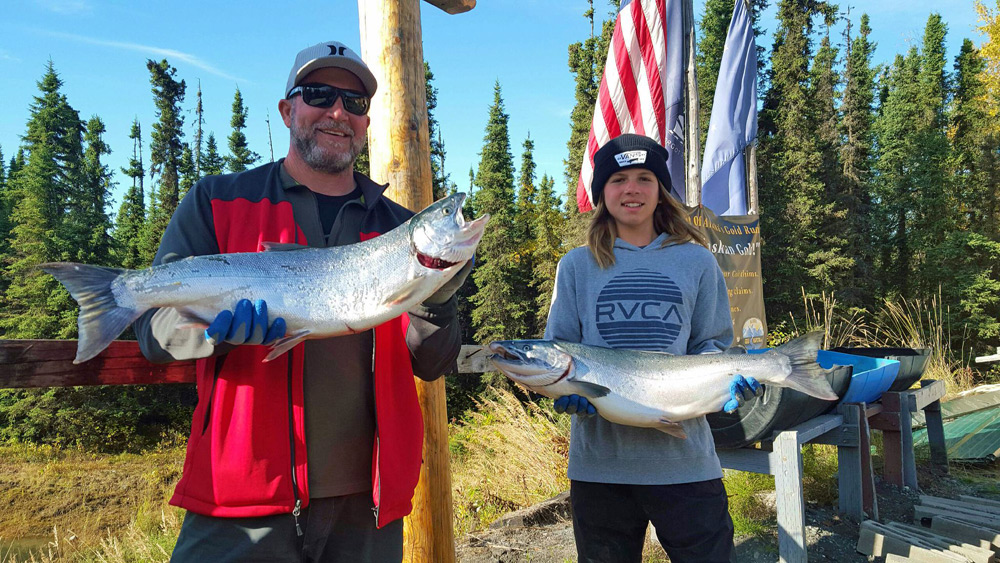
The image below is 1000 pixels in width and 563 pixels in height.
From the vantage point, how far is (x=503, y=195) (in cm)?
2942

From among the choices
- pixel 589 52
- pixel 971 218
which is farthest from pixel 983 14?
pixel 589 52

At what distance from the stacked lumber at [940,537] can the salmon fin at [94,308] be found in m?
4.89

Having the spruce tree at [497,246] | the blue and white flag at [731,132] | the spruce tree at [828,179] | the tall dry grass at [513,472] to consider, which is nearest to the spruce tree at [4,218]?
the spruce tree at [497,246]

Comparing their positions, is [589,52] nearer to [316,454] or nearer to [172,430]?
[172,430]

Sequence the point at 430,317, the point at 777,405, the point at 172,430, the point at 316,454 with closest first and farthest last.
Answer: the point at 316,454 → the point at 430,317 → the point at 777,405 → the point at 172,430

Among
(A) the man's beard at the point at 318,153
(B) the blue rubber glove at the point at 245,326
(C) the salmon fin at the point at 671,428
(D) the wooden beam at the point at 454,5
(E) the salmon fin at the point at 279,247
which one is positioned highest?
(D) the wooden beam at the point at 454,5

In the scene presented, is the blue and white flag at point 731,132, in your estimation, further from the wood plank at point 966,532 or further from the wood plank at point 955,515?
the wood plank at point 966,532

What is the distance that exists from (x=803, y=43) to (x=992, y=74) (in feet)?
26.5

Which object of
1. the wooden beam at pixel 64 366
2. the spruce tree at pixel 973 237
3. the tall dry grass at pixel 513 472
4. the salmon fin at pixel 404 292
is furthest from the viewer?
the spruce tree at pixel 973 237

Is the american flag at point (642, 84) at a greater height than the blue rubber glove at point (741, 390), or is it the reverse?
the american flag at point (642, 84)

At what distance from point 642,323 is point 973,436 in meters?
8.36

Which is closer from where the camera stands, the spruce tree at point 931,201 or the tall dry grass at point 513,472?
the tall dry grass at point 513,472

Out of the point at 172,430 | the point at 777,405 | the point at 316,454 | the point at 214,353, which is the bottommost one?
the point at 172,430

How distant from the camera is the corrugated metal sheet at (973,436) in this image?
773 centimetres
